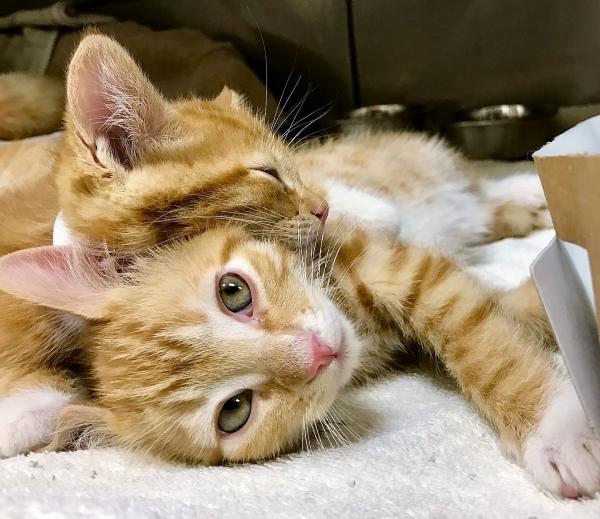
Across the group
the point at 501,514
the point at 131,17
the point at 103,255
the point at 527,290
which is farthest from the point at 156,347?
the point at 131,17

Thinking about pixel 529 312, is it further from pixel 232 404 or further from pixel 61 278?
pixel 61 278

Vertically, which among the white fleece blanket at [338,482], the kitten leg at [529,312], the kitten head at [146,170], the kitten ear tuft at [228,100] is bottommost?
the kitten leg at [529,312]

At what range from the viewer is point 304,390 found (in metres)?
0.84

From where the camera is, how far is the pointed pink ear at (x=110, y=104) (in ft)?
2.69

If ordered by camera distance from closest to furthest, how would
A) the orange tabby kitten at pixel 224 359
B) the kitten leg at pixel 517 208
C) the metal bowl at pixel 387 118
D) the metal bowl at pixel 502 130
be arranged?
1. the orange tabby kitten at pixel 224 359
2. the kitten leg at pixel 517 208
3. the metal bowl at pixel 502 130
4. the metal bowl at pixel 387 118

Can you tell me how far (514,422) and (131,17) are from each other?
1.99m

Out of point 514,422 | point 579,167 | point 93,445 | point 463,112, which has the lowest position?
point 463,112

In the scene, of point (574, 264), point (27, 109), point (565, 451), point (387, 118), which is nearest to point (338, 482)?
point (565, 451)

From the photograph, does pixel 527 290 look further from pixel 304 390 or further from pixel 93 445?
pixel 93 445

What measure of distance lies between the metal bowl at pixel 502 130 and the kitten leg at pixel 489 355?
1.11m

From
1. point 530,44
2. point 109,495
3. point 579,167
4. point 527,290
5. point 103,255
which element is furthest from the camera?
point 530,44

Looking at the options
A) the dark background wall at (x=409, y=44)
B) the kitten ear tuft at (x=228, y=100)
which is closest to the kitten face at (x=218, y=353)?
the kitten ear tuft at (x=228, y=100)

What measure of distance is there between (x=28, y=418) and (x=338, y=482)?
45 cm

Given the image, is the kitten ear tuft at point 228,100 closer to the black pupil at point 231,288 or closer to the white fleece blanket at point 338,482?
the black pupil at point 231,288
